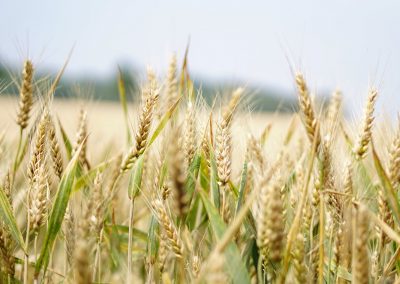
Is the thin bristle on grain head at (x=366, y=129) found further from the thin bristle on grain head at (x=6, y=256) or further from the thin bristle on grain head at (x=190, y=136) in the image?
the thin bristle on grain head at (x=6, y=256)

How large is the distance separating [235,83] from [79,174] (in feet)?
2.75

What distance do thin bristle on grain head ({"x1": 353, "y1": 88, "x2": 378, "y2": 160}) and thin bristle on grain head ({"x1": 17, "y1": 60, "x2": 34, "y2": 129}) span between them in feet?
3.99

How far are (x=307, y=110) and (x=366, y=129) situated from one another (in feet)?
0.91

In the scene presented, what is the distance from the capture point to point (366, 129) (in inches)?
61.6

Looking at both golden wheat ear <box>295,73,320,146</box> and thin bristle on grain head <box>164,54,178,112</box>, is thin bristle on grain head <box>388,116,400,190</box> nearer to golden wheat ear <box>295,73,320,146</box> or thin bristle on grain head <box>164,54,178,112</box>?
golden wheat ear <box>295,73,320,146</box>

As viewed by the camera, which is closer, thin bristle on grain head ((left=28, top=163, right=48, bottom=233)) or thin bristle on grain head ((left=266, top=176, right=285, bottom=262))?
thin bristle on grain head ((left=266, top=176, right=285, bottom=262))

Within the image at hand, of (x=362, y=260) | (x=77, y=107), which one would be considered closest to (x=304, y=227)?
(x=362, y=260)

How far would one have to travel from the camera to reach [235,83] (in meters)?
2.34

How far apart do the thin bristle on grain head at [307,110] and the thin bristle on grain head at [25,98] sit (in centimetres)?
104

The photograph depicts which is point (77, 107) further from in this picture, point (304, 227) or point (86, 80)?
point (304, 227)

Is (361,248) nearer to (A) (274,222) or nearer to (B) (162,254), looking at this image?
(A) (274,222)

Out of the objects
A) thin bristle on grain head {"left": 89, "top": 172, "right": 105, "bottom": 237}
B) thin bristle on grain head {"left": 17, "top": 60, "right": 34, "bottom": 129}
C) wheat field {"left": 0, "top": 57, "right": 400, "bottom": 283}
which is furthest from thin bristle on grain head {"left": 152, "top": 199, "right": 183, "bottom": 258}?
thin bristle on grain head {"left": 17, "top": 60, "right": 34, "bottom": 129}

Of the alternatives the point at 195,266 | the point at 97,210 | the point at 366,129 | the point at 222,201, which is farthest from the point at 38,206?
the point at 366,129

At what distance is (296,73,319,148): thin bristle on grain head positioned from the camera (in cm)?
139
